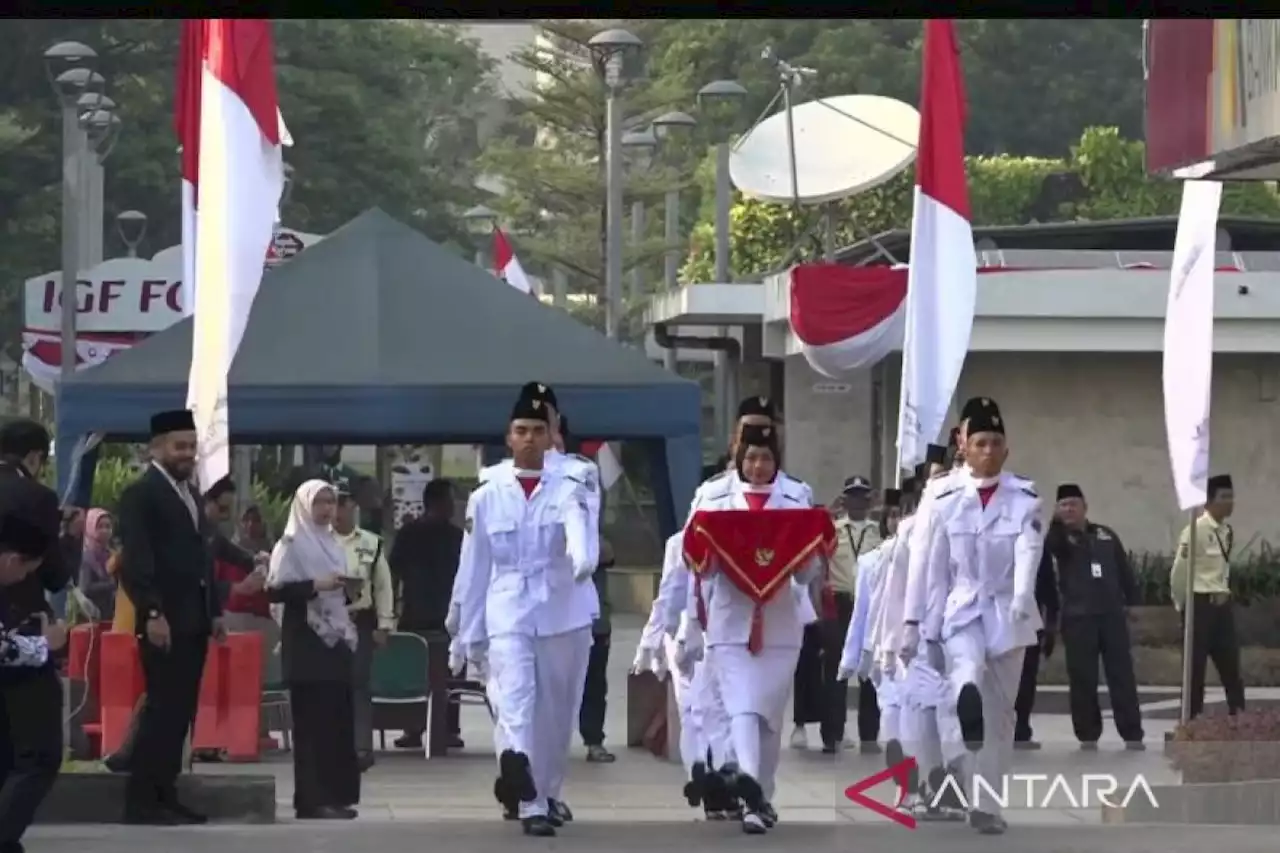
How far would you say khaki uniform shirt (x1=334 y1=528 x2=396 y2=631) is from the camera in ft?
53.7

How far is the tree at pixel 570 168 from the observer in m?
51.1

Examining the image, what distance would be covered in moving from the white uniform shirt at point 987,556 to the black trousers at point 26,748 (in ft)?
12.5

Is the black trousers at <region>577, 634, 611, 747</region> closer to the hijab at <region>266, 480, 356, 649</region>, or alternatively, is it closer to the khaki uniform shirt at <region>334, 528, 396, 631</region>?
the khaki uniform shirt at <region>334, 528, 396, 631</region>

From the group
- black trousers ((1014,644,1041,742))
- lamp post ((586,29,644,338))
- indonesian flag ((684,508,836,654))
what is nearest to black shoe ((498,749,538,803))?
indonesian flag ((684,508,836,654))

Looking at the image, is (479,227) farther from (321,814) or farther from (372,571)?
(321,814)

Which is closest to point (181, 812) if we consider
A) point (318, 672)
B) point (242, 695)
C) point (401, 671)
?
point (318, 672)

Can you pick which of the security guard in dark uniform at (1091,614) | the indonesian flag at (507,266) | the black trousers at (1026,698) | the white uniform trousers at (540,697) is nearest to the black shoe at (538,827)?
the white uniform trousers at (540,697)

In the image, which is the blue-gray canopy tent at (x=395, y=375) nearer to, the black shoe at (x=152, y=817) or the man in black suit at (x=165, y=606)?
the man in black suit at (x=165, y=606)

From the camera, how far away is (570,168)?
55.7 m

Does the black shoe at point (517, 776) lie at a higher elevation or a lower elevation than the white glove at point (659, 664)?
lower

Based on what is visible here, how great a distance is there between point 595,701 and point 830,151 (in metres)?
15.3

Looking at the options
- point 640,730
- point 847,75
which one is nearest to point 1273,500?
point 640,730

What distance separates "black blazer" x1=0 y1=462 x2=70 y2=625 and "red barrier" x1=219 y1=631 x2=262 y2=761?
5.04 m

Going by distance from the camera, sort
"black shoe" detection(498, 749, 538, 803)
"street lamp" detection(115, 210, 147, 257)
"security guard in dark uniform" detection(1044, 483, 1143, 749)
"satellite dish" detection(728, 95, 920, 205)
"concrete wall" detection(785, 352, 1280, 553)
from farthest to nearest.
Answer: "street lamp" detection(115, 210, 147, 257) < "satellite dish" detection(728, 95, 920, 205) < "concrete wall" detection(785, 352, 1280, 553) < "security guard in dark uniform" detection(1044, 483, 1143, 749) < "black shoe" detection(498, 749, 538, 803)
